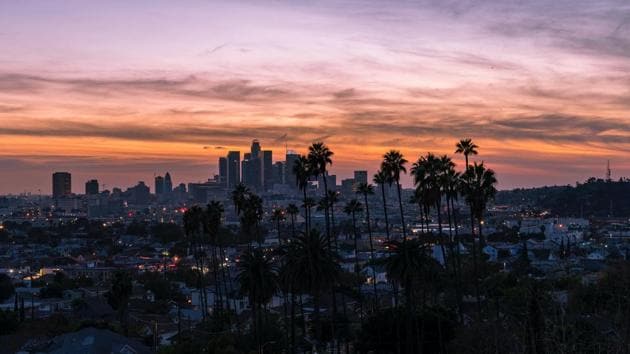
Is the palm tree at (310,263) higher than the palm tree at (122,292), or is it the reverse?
the palm tree at (310,263)

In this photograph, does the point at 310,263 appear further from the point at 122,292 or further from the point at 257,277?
the point at 122,292

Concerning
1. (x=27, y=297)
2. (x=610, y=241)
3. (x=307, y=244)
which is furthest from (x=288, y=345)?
(x=610, y=241)

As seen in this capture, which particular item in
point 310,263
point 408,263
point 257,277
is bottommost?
point 257,277

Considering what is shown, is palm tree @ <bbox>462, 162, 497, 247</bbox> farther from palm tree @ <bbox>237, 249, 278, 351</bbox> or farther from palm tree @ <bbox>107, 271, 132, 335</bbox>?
palm tree @ <bbox>107, 271, 132, 335</bbox>

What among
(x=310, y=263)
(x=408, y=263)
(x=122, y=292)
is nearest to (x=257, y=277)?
(x=310, y=263)

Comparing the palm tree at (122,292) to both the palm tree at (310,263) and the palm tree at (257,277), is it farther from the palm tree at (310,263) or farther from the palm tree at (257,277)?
the palm tree at (310,263)

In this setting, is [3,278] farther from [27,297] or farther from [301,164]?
[301,164]

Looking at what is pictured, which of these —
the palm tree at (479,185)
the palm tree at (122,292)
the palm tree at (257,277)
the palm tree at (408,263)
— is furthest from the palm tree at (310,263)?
the palm tree at (122,292)

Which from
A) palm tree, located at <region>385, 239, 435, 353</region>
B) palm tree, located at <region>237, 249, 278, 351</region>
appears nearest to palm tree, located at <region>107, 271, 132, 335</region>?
palm tree, located at <region>237, 249, 278, 351</region>
